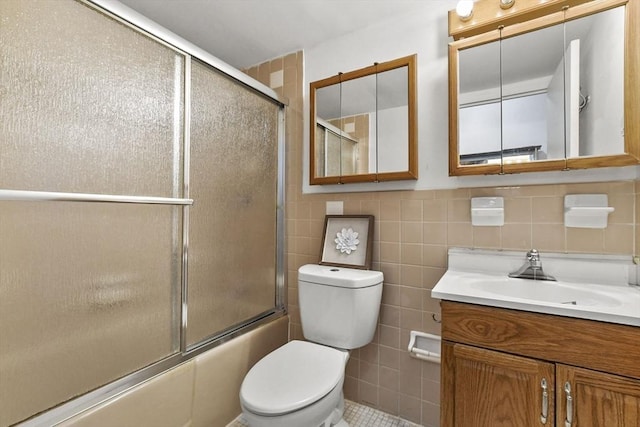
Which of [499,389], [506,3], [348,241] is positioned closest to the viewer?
[499,389]

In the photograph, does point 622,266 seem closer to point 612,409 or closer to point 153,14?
point 612,409

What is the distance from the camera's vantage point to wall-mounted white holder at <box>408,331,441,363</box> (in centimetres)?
137

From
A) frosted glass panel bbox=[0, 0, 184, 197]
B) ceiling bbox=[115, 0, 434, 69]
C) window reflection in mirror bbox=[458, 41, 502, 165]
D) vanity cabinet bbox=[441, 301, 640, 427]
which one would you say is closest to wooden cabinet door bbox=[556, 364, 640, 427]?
vanity cabinet bbox=[441, 301, 640, 427]

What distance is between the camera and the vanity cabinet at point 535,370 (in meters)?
0.80

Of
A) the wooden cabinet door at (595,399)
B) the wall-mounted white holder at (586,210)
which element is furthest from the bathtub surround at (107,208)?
the wall-mounted white holder at (586,210)

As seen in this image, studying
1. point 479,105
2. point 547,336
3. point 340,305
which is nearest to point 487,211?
point 479,105

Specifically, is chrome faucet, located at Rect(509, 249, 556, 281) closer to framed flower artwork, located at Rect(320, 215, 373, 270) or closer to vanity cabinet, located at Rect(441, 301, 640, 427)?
vanity cabinet, located at Rect(441, 301, 640, 427)

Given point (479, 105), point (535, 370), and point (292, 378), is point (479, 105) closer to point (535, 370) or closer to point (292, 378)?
point (535, 370)

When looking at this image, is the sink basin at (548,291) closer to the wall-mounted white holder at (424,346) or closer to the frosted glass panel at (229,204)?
the wall-mounted white holder at (424,346)

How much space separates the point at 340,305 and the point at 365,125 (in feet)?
3.14

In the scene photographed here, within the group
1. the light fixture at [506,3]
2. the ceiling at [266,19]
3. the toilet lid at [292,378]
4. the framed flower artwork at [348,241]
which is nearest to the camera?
the toilet lid at [292,378]

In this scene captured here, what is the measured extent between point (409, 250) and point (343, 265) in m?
0.36

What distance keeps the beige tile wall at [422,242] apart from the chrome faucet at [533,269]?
0.05 metres

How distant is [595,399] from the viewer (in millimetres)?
824
